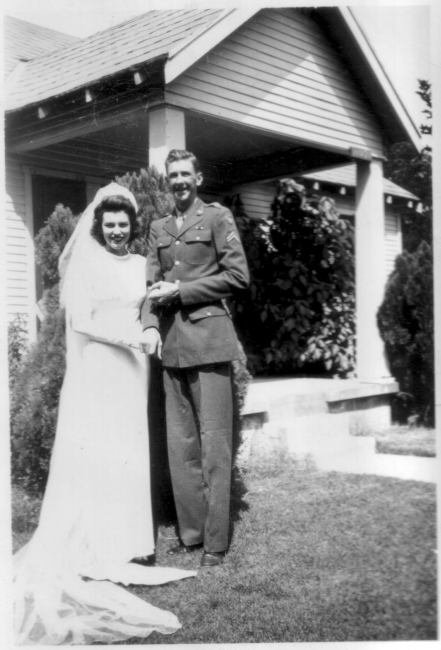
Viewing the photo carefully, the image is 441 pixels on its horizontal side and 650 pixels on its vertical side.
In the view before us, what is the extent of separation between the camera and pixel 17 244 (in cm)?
595

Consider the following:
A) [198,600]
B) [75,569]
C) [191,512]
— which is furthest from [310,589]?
[75,569]

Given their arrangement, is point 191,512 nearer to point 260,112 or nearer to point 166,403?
point 166,403

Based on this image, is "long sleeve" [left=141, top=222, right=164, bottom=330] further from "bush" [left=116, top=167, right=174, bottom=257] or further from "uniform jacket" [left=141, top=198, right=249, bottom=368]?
"bush" [left=116, top=167, right=174, bottom=257]

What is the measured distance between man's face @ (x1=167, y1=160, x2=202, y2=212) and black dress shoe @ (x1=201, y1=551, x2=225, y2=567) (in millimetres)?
1876

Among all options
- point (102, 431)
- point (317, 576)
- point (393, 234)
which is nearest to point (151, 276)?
point (102, 431)

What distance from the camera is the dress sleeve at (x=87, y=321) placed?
3.14m

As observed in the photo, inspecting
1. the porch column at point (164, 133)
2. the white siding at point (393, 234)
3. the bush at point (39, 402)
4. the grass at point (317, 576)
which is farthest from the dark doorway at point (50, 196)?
the white siding at point (393, 234)

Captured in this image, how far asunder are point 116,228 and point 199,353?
80 cm

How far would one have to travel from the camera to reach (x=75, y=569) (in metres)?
3.02

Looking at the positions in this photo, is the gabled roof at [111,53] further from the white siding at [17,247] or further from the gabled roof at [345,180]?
the gabled roof at [345,180]

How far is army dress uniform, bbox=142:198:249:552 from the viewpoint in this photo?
317cm

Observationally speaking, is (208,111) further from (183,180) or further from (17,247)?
(17,247)

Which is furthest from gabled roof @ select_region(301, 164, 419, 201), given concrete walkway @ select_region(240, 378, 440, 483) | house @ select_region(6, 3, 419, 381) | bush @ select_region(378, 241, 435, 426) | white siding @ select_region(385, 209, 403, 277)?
concrete walkway @ select_region(240, 378, 440, 483)

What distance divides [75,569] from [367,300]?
4.32 meters
